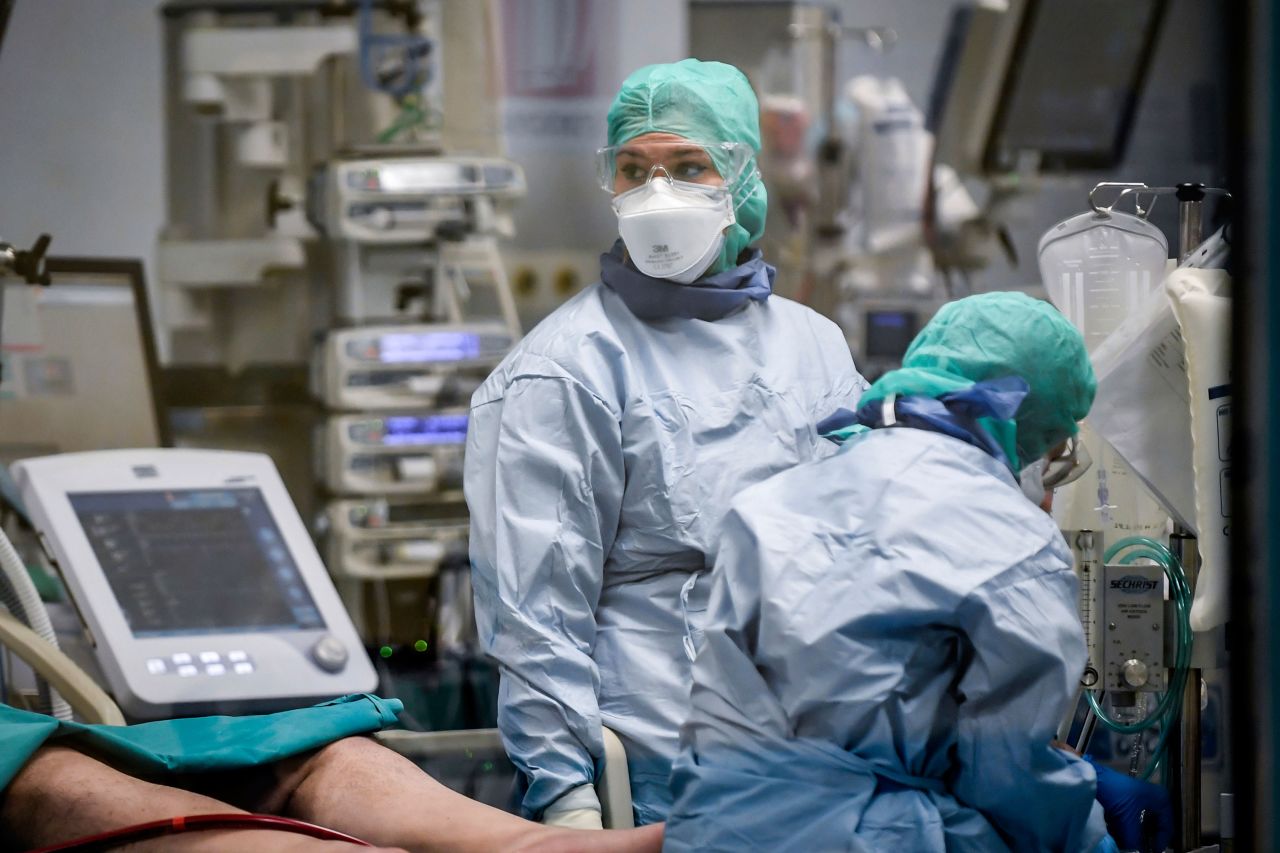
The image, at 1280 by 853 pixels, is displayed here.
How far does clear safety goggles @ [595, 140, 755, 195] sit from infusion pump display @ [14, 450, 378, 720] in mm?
1068

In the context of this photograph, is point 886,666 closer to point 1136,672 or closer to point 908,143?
point 1136,672

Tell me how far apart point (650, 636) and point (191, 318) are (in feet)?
6.64

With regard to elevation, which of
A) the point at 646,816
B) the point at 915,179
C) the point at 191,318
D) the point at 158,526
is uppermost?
the point at 915,179

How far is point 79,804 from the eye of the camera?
171 cm

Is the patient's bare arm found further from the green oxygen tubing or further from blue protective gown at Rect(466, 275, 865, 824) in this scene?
the green oxygen tubing

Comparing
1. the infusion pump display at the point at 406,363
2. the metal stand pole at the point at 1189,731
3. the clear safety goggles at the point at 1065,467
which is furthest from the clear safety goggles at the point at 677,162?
the infusion pump display at the point at 406,363

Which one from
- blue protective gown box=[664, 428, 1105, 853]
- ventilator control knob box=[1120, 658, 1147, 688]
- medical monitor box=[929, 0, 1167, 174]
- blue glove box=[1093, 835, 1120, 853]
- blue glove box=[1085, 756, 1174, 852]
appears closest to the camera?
blue protective gown box=[664, 428, 1105, 853]

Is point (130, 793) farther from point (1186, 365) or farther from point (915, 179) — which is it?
point (915, 179)

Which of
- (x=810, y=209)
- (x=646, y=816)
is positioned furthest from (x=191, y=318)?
(x=646, y=816)

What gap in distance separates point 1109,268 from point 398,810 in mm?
1299

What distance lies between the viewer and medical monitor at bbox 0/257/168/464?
3084mm

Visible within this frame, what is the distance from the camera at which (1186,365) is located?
1.92 metres

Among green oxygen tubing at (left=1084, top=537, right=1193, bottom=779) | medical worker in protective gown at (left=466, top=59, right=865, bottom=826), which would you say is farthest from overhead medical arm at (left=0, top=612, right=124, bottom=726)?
green oxygen tubing at (left=1084, top=537, right=1193, bottom=779)

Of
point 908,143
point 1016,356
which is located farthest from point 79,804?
point 908,143
